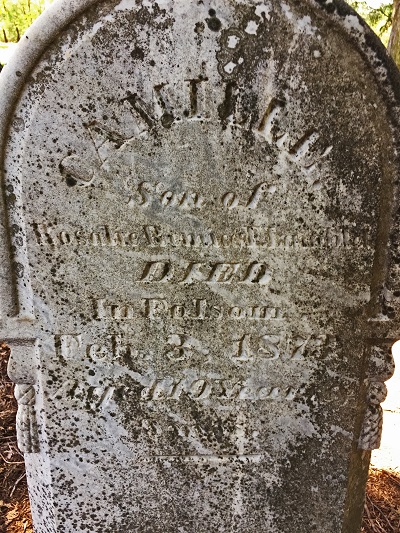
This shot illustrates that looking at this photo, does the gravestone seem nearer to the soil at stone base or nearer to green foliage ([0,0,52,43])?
the soil at stone base

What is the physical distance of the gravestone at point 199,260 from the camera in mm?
1409

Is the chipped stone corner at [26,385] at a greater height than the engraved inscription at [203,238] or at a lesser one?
lesser

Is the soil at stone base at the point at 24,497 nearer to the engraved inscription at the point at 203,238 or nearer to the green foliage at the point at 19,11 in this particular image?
the engraved inscription at the point at 203,238

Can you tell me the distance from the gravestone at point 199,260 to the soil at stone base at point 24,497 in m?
0.73

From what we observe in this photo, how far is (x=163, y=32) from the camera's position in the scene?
4.52 ft

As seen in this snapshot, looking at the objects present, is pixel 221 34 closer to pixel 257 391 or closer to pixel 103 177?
pixel 103 177

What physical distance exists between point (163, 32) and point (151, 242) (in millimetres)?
Answer: 643

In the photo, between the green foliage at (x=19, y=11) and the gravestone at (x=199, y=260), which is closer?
the gravestone at (x=199, y=260)

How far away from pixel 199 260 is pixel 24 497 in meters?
2.14

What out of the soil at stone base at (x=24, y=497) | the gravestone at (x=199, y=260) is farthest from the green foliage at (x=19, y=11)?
the gravestone at (x=199, y=260)

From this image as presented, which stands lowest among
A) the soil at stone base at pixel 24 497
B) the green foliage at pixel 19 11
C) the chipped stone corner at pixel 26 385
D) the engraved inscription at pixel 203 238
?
the soil at stone base at pixel 24 497

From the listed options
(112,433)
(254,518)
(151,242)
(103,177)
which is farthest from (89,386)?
(254,518)

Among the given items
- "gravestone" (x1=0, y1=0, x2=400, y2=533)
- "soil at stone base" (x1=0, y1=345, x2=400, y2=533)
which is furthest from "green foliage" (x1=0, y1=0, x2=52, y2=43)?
"gravestone" (x1=0, y1=0, x2=400, y2=533)

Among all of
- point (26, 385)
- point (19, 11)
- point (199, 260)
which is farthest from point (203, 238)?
point (19, 11)
